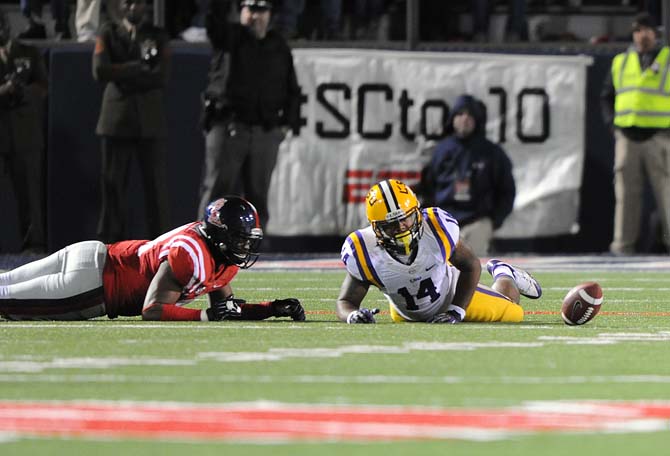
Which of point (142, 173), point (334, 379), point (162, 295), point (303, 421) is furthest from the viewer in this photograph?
point (142, 173)

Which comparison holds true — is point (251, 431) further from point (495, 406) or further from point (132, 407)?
point (495, 406)

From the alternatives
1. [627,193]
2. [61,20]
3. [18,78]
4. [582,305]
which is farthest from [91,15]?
[582,305]

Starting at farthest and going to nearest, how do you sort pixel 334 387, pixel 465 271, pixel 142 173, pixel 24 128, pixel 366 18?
pixel 366 18, pixel 24 128, pixel 142 173, pixel 465 271, pixel 334 387

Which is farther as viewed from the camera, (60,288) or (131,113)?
(131,113)

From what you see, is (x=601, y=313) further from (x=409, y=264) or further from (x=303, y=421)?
(x=303, y=421)

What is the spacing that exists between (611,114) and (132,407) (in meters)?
10.4

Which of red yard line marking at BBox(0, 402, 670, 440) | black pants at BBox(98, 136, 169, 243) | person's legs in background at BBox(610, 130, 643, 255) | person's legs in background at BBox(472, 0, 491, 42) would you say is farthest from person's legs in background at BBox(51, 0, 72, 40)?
red yard line marking at BBox(0, 402, 670, 440)

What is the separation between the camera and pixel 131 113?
14227 mm

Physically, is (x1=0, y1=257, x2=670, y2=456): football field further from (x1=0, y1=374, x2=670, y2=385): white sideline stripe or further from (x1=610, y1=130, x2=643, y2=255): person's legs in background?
(x1=610, y1=130, x2=643, y2=255): person's legs in background

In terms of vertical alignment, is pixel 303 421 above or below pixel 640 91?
above

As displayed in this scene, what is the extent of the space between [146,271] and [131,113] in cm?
545

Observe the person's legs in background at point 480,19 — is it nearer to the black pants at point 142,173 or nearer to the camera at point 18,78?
the black pants at point 142,173

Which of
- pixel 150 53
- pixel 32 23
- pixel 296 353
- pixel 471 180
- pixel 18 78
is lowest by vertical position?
pixel 471 180

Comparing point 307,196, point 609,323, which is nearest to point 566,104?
point 307,196
